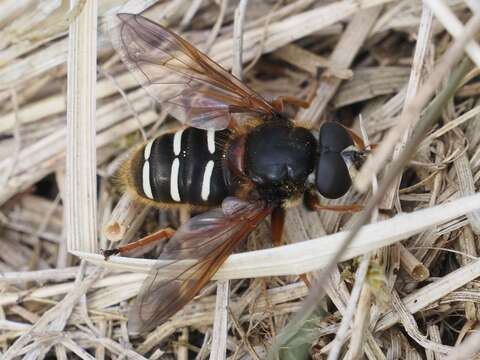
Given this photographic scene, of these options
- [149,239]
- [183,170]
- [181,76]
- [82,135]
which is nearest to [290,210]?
[183,170]

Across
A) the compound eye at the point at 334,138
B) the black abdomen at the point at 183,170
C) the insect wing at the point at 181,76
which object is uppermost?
the insect wing at the point at 181,76

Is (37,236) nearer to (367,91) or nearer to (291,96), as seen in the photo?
(291,96)

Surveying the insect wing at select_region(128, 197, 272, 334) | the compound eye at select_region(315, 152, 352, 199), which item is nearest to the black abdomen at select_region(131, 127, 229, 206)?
the insect wing at select_region(128, 197, 272, 334)

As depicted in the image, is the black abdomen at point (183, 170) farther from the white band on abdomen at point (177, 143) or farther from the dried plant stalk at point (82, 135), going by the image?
the dried plant stalk at point (82, 135)

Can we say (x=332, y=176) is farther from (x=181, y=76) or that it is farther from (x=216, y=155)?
(x=181, y=76)

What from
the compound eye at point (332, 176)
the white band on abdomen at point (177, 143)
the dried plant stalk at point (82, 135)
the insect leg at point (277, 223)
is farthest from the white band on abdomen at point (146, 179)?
the compound eye at point (332, 176)

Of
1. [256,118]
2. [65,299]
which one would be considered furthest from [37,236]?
[256,118]
